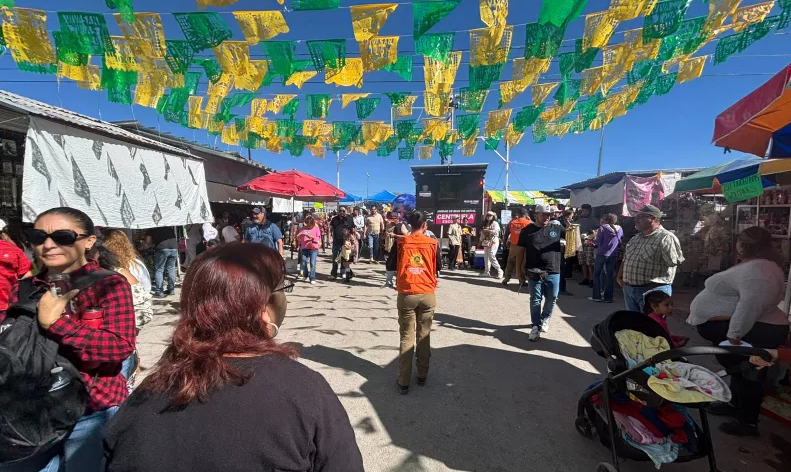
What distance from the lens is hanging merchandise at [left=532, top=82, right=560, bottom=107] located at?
691 cm

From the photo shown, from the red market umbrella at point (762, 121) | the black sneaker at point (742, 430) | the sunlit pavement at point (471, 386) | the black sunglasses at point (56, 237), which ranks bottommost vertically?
the sunlit pavement at point (471, 386)

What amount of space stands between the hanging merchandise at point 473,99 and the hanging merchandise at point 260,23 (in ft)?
12.9

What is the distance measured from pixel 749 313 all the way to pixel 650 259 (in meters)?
1.28

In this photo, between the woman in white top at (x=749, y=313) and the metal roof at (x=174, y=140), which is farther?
the metal roof at (x=174, y=140)

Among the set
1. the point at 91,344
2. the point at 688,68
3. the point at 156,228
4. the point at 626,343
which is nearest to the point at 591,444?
the point at 626,343

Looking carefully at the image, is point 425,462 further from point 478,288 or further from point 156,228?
point 156,228

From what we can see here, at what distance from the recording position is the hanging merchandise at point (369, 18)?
14.7 feet

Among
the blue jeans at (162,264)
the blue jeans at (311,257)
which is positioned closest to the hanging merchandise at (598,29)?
the blue jeans at (311,257)

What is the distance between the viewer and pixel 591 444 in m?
2.77

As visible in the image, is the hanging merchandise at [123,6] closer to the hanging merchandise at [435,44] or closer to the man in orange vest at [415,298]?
the hanging merchandise at [435,44]

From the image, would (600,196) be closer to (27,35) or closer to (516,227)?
(516,227)

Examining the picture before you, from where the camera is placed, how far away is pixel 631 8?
4289 mm

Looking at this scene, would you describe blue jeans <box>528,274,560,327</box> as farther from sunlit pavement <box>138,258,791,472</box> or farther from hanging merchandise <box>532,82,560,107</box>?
hanging merchandise <box>532,82,560,107</box>

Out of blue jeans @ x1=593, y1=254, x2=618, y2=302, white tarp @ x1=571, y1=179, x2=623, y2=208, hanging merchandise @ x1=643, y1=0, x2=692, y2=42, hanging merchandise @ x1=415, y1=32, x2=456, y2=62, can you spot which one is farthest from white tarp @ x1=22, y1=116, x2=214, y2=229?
white tarp @ x1=571, y1=179, x2=623, y2=208
